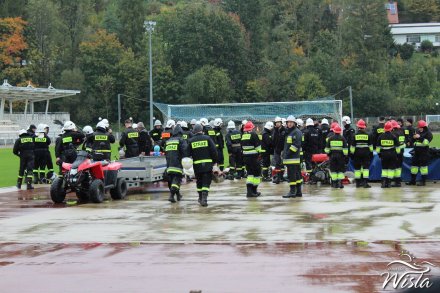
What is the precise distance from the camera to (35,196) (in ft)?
63.6

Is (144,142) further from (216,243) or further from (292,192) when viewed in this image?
(216,243)

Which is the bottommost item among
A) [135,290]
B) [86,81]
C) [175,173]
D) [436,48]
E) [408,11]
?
[135,290]

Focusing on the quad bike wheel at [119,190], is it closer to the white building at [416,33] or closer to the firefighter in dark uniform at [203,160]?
the firefighter in dark uniform at [203,160]

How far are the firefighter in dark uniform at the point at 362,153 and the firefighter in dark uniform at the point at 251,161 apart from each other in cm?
304

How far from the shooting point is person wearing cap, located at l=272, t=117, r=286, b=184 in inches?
858

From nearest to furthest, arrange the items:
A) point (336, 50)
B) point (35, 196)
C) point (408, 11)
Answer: point (35, 196)
point (336, 50)
point (408, 11)

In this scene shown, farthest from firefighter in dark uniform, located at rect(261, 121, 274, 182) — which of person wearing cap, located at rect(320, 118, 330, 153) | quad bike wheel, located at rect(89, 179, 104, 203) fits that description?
quad bike wheel, located at rect(89, 179, 104, 203)

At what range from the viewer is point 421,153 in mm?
20484

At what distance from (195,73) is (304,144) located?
54636mm

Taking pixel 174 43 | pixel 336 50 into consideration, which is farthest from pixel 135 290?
pixel 336 50

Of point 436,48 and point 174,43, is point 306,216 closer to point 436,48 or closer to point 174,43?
point 174,43

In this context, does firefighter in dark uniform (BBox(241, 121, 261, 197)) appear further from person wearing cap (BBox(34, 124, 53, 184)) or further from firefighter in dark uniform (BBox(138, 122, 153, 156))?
person wearing cap (BBox(34, 124, 53, 184))

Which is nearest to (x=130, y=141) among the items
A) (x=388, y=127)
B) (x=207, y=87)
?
(x=388, y=127)

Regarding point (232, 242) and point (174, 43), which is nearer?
point (232, 242)
